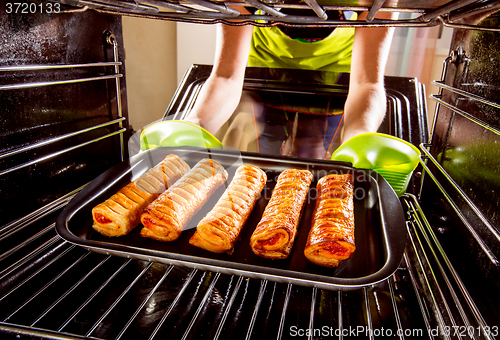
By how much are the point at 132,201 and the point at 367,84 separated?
1.27 meters

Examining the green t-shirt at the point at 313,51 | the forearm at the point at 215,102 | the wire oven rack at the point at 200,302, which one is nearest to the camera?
the wire oven rack at the point at 200,302

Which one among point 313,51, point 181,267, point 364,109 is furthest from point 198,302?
point 313,51

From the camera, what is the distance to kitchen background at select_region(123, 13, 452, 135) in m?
3.85

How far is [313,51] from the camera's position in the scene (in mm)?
2436

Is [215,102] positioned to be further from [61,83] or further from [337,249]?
[337,249]

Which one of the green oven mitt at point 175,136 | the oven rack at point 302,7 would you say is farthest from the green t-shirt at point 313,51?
the oven rack at point 302,7

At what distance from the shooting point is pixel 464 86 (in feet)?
3.42

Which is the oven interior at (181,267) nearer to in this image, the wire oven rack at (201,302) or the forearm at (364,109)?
the wire oven rack at (201,302)

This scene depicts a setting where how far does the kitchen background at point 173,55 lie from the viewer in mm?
3846

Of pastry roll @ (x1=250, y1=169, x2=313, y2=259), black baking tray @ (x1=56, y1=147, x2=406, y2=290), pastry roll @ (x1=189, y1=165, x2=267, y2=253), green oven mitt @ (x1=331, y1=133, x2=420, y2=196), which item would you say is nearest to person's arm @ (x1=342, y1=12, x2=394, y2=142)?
green oven mitt @ (x1=331, y1=133, x2=420, y2=196)

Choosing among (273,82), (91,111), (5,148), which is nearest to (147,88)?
(273,82)

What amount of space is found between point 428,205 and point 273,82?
3.43 feet

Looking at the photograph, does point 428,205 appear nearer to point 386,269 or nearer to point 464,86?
point 464,86

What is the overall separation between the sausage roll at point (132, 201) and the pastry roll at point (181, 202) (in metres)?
0.05
